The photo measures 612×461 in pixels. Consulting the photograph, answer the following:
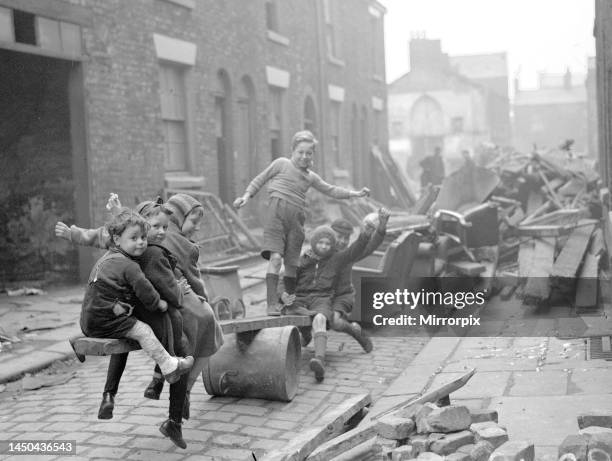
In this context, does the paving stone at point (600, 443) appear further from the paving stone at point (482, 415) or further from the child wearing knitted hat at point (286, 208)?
the child wearing knitted hat at point (286, 208)

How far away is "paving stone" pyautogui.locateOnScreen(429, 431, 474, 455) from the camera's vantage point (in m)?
A: 3.73

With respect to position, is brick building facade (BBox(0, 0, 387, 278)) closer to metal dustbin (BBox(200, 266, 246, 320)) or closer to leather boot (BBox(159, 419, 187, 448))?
metal dustbin (BBox(200, 266, 246, 320))

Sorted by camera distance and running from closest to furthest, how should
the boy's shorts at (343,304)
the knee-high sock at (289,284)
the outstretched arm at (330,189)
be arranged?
the boy's shorts at (343,304) < the knee-high sock at (289,284) < the outstretched arm at (330,189)

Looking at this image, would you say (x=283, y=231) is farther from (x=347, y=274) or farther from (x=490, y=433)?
(x=490, y=433)

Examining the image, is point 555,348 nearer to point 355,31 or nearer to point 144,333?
point 144,333

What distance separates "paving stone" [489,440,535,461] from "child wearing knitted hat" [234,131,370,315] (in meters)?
4.11

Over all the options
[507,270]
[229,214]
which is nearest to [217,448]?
[507,270]

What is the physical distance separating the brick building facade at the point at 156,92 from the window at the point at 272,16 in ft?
0.11

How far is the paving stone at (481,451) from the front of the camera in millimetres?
3613

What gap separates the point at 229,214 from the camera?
44.0 ft

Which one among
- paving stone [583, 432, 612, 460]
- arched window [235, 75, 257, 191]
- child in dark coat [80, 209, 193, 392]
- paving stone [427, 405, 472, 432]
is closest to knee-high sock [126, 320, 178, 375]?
child in dark coat [80, 209, 193, 392]

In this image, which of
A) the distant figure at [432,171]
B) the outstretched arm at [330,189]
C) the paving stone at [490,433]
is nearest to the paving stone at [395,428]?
the paving stone at [490,433]

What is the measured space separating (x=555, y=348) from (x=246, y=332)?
2835 mm

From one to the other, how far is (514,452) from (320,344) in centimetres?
304
